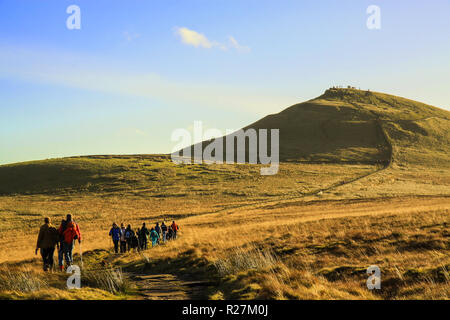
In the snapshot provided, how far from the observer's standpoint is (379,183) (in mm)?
82750

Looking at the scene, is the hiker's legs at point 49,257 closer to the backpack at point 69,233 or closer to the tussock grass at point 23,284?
the backpack at point 69,233

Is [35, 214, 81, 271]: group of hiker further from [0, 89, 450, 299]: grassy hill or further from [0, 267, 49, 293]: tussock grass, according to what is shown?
[0, 267, 49, 293]: tussock grass

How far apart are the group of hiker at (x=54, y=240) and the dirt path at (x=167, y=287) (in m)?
3.47

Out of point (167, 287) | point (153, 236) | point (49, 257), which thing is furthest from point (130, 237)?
point (167, 287)

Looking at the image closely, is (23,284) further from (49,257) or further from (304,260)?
(304,260)

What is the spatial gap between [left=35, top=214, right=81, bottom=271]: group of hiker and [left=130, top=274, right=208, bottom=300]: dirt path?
3.47 meters

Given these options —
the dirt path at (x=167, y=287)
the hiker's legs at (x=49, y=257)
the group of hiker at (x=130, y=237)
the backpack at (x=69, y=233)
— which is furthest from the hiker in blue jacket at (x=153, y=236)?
the dirt path at (x=167, y=287)

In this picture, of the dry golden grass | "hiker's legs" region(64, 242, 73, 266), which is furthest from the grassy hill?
"hiker's legs" region(64, 242, 73, 266)

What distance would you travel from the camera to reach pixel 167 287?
46.5ft

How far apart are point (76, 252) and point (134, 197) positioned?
55.2 meters
